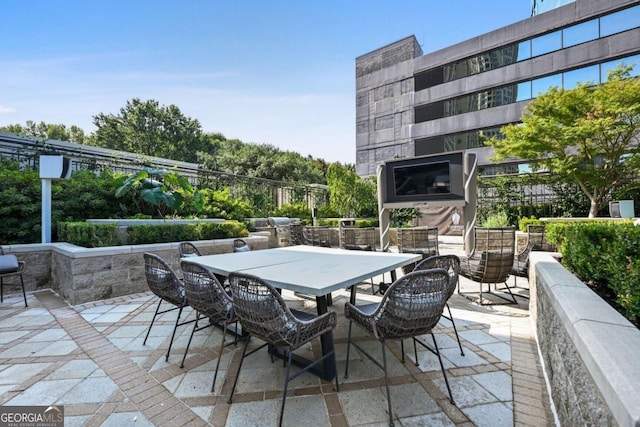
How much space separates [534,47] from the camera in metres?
16.7

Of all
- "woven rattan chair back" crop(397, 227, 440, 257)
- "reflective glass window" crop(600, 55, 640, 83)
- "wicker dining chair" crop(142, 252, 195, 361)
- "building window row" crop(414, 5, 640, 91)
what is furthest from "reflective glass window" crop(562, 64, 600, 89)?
"wicker dining chair" crop(142, 252, 195, 361)

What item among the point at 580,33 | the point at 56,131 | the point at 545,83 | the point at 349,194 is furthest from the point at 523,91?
the point at 56,131

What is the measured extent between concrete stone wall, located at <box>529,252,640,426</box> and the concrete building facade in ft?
52.1

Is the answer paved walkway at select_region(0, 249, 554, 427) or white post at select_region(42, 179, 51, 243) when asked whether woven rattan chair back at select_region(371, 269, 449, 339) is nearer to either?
paved walkway at select_region(0, 249, 554, 427)

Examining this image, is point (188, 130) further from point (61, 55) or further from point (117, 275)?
point (117, 275)

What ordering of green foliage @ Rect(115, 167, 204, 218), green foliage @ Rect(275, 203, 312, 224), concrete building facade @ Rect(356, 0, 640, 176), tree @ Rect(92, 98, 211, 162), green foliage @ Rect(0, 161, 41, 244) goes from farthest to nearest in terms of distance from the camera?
tree @ Rect(92, 98, 211, 162) → concrete building facade @ Rect(356, 0, 640, 176) → green foliage @ Rect(275, 203, 312, 224) → green foliage @ Rect(115, 167, 204, 218) → green foliage @ Rect(0, 161, 41, 244)

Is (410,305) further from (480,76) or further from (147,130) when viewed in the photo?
(147,130)

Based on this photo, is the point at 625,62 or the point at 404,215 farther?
the point at 625,62

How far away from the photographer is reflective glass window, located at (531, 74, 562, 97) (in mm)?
15773

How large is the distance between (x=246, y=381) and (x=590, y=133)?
11.3 m

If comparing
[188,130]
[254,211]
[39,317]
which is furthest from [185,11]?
[188,130]

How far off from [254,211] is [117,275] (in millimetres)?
5242

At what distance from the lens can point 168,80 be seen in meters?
9.13

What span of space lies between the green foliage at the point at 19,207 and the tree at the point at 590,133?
12961mm
